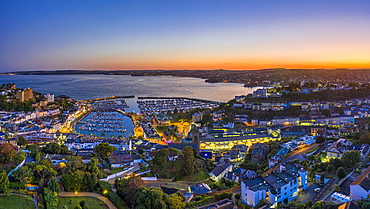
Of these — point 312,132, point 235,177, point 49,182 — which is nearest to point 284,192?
point 235,177

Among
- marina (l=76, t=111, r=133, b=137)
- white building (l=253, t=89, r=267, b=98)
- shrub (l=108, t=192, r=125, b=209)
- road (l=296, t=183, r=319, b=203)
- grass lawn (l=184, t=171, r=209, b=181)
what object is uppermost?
white building (l=253, t=89, r=267, b=98)

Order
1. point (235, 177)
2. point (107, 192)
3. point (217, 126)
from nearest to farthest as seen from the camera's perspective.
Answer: point (107, 192) < point (235, 177) < point (217, 126)

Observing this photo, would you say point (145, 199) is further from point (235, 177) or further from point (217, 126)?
point (217, 126)

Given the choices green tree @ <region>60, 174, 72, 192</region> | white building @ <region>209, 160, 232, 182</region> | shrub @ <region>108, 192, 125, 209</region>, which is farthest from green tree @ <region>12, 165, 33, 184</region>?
white building @ <region>209, 160, 232, 182</region>

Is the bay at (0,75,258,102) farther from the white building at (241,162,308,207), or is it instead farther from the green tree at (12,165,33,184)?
the green tree at (12,165,33,184)

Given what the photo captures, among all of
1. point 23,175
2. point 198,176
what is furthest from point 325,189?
point 23,175

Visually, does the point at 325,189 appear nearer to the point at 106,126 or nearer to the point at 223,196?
the point at 223,196

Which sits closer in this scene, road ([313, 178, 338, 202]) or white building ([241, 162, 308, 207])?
white building ([241, 162, 308, 207])
